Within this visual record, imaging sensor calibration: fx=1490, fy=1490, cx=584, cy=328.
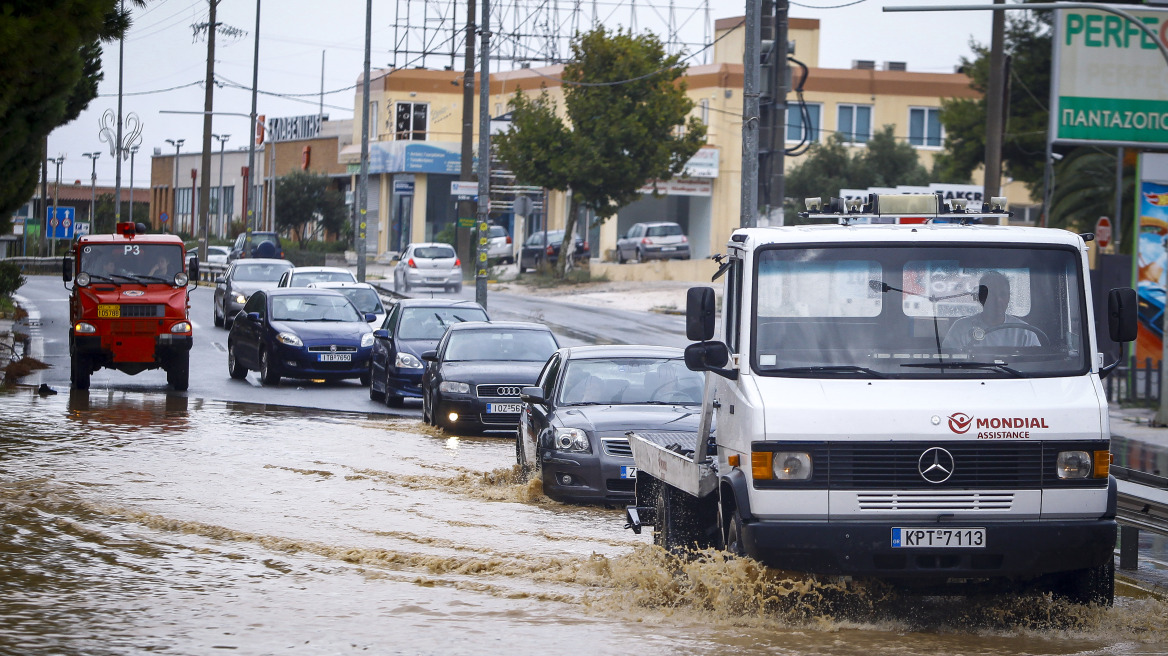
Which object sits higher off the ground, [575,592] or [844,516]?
[844,516]

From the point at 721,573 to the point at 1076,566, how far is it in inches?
69.0

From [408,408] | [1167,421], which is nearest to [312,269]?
[408,408]

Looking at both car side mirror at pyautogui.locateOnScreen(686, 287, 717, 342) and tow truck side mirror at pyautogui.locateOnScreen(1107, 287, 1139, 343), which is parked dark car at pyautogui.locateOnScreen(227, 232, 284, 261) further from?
tow truck side mirror at pyautogui.locateOnScreen(1107, 287, 1139, 343)

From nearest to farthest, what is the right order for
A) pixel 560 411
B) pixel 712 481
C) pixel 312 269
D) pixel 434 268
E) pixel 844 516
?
1. pixel 844 516
2. pixel 712 481
3. pixel 560 411
4. pixel 312 269
5. pixel 434 268

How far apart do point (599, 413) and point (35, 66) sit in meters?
7.10

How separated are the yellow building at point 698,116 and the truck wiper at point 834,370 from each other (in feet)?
148

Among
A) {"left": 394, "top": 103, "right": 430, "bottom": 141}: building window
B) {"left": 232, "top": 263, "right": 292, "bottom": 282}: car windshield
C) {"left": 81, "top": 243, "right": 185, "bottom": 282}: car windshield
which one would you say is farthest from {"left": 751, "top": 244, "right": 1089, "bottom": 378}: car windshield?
{"left": 394, "top": 103, "right": 430, "bottom": 141}: building window

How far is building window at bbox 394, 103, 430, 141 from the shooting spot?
73.8 meters

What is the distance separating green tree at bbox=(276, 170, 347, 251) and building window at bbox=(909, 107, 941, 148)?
3165 centimetres

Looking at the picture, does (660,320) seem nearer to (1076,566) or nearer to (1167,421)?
(1167,421)

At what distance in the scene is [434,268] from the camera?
147 feet

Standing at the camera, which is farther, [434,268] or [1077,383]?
[434,268]

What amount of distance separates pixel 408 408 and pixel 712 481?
1346 cm

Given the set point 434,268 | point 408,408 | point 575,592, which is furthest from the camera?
point 434,268
